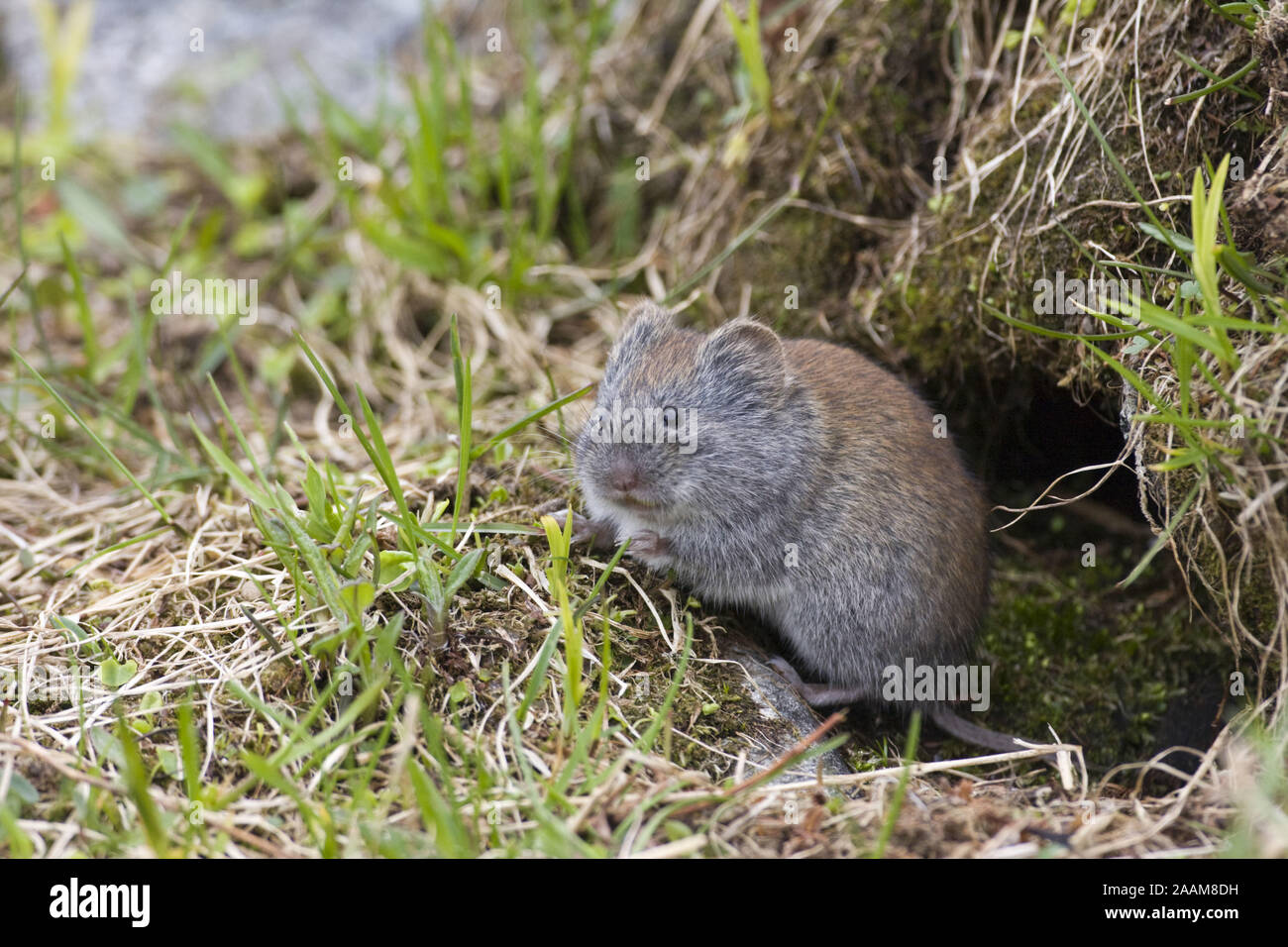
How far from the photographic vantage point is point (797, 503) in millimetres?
4473

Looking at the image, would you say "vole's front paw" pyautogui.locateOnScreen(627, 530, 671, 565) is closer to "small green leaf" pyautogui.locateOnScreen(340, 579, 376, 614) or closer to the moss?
"small green leaf" pyautogui.locateOnScreen(340, 579, 376, 614)

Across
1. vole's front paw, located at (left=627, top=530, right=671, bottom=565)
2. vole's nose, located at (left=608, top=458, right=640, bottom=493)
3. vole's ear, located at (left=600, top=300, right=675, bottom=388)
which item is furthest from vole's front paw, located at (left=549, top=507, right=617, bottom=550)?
vole's ear, located at (left=600, top=300, right=675, bottom=388)

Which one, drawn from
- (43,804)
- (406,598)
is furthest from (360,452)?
(43,804)

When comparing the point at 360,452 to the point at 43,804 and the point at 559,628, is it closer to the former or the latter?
the point at 559,628

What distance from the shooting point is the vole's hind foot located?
4.47m

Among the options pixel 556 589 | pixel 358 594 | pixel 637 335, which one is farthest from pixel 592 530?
pixel 358 594

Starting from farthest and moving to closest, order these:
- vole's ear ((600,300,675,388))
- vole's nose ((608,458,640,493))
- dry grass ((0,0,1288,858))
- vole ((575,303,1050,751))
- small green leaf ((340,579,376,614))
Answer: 1. vole's ear ((600,300,675,388))
2. vole ((575,303,1050,751))
3. vole's nose ((608,458,640,493))
4. small green leaf ((340,579,376,614))
5. dry grass ((0,0,1288,858))

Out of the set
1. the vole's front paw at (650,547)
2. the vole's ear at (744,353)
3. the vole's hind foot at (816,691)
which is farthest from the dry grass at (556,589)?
the vole's ear at (744,353)

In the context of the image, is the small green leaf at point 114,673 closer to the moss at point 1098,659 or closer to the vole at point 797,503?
the vole at point 797,503

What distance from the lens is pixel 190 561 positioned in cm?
415

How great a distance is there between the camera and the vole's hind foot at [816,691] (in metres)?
4.47

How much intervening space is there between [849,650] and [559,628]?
4.82ft

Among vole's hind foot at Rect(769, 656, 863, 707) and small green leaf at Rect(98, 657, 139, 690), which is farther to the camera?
vole's hind foot at Rect(769, 656, 863, 707)
